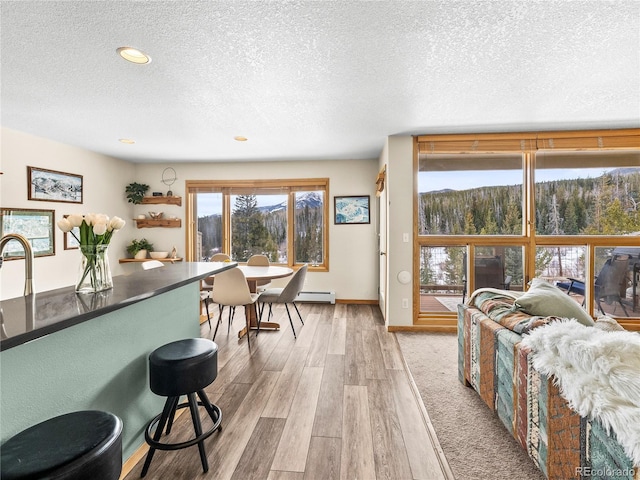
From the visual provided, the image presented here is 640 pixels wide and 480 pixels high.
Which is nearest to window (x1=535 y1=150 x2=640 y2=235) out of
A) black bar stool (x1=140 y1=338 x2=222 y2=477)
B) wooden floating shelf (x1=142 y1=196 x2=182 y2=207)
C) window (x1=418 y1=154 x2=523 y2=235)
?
window (x1=418 y1=154 x2=523 y2=235)

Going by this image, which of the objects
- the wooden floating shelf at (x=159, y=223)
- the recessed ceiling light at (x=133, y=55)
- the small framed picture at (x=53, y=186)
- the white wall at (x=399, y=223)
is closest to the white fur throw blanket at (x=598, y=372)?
the white wall at (x=399, y=223)

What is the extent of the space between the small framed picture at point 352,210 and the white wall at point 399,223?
1249mm

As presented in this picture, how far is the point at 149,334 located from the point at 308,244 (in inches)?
143

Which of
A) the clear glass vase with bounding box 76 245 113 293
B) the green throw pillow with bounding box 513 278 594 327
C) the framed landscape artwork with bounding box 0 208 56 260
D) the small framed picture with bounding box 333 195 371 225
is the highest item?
the small framed picture with bounding box 333 195 371 225

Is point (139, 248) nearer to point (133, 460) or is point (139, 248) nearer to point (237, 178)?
point (237, 178)

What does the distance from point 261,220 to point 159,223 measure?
171 centimetres

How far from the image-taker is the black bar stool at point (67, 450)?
83cm

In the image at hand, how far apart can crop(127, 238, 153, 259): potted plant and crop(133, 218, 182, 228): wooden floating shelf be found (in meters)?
0.27

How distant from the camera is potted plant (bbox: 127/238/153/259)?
5164 mm

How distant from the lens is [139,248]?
205 inches

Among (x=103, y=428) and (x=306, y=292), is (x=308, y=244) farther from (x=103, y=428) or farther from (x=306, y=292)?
(x=103, y=428)

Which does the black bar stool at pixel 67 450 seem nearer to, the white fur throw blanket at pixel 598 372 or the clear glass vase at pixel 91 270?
the clear glass vase at pixel 91 270

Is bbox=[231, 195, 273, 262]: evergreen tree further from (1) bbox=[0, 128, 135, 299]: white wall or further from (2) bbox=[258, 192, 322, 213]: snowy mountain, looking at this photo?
(1) bbox=[0, 128, 135, 299]: white wall

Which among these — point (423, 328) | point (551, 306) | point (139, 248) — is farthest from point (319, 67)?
point (139, 248)
